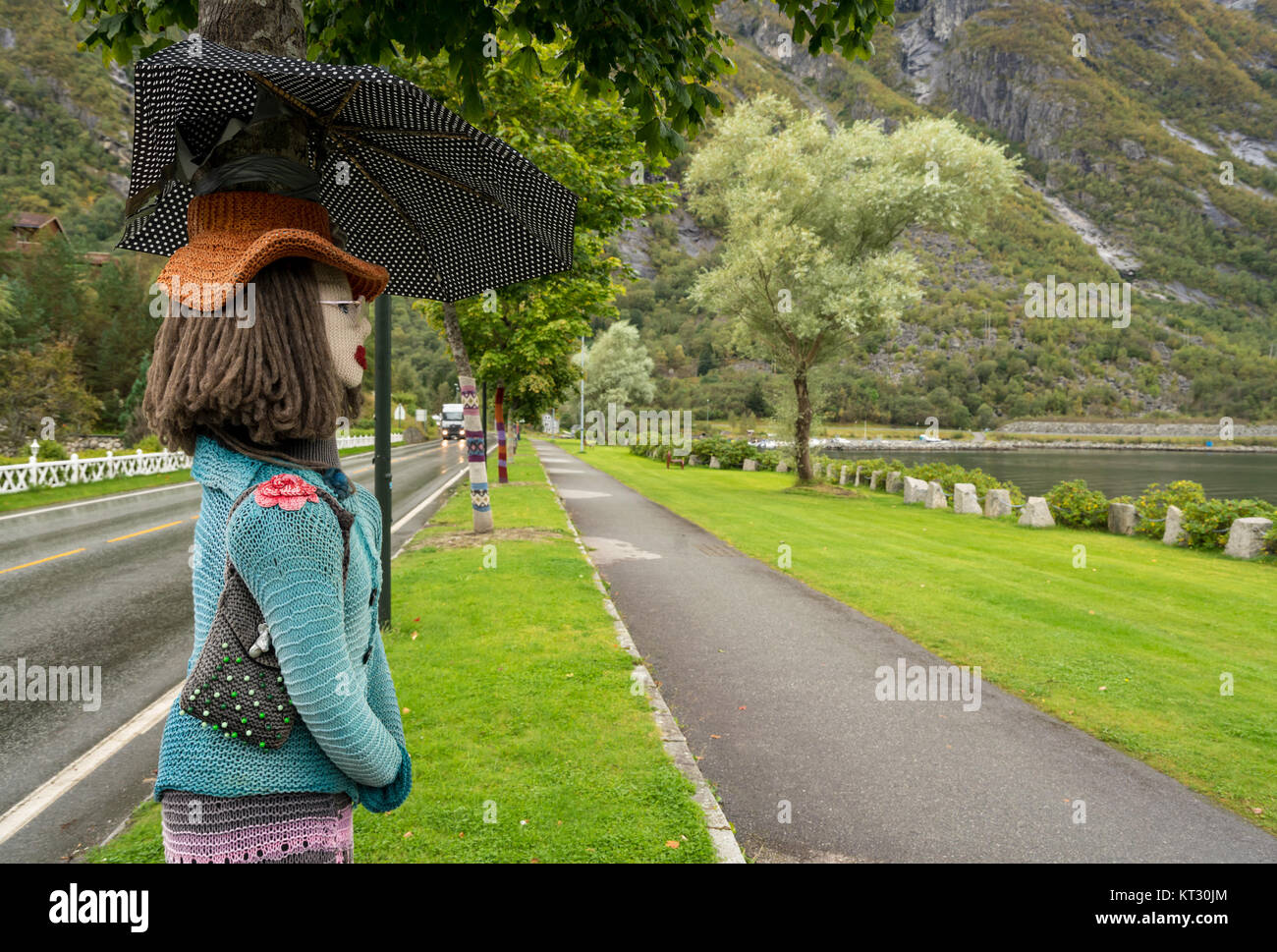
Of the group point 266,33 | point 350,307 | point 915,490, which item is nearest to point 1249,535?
point 915,490

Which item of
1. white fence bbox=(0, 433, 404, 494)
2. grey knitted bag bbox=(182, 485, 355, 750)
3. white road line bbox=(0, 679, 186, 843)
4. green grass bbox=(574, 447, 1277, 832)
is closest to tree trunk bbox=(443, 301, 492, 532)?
green grass bbox=(574, 447, 1277, 832)

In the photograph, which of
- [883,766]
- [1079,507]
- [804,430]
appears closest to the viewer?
[883,766]

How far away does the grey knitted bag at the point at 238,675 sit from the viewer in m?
1.46

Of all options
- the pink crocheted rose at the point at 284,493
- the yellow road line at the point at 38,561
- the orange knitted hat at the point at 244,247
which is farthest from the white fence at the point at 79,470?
the pink crocheted rose at the point at 284,493

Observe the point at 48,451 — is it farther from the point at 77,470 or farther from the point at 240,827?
the point at 240,827

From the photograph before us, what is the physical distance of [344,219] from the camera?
261cm

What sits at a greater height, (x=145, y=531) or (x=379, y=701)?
(x=379, y=701)

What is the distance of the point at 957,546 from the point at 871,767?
11.1 m

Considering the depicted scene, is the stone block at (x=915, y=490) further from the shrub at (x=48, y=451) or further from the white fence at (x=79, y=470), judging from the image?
the shrub at (x=48, y=451)

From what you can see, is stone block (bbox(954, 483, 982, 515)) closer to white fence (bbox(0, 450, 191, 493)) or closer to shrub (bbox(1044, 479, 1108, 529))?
shrub (bbox(1044, 479, 1108, 529))

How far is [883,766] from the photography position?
178 inches

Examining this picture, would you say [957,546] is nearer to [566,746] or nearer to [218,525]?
[566,746]

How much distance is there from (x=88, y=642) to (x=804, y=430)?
2420cm
